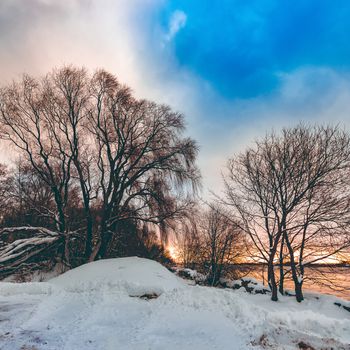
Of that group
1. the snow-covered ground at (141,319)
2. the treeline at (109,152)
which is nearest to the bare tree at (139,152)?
the treeline at (109,152)

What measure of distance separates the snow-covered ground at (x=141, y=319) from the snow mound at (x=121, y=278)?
42 millimetres

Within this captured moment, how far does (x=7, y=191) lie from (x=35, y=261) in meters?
6.98

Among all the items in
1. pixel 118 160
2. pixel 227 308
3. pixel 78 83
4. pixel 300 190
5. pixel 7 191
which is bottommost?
pixel 227 308

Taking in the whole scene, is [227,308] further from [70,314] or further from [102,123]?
[102,123]

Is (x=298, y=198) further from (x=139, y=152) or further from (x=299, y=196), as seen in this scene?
(x=139, y=152)

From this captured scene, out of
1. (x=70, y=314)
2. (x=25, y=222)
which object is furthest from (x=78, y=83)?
(x=70, y=314)

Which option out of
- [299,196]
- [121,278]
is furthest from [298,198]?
[121,278]

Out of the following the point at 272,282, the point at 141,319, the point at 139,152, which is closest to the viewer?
the point at 141,319

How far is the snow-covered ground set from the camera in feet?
22.5

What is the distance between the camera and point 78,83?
18.5 m

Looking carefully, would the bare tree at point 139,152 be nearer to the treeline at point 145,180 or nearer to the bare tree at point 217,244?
the treeline at point 145,180

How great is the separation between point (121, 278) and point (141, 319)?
366 centimetres

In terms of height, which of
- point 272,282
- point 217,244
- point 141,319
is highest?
point 217,244

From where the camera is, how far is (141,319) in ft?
27.9
